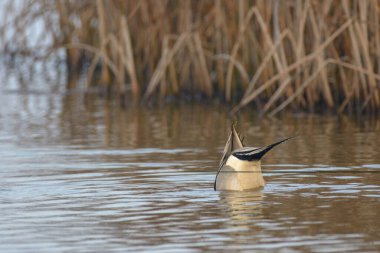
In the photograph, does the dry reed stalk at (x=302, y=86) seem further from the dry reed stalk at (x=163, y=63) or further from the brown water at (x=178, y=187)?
the dry reed stalk at (x=163, y=63)

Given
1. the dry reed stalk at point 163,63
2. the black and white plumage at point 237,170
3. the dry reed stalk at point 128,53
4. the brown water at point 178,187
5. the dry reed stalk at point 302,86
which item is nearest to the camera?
the brown water at point 178,187

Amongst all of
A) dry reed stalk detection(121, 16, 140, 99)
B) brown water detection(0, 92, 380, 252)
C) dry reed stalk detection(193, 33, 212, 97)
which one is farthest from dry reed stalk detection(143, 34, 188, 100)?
brown water detection(0, 92, 380, 252)

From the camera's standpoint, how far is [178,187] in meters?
9.15

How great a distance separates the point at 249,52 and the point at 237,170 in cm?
708

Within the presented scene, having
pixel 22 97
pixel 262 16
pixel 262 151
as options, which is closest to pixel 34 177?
pixel 262 151

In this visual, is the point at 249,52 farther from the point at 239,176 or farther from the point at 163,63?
the point at 239,176

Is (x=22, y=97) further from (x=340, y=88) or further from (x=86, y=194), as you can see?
(x=86, y=194)

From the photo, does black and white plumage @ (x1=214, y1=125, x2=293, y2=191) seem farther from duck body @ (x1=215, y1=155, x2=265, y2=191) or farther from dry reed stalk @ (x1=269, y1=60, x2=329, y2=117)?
dry reed stalk @ (x1=269, y1=60, x2=329, y2=117)

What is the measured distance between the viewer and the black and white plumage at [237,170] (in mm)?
8555

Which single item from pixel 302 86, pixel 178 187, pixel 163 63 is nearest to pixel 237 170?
pixel 178 187

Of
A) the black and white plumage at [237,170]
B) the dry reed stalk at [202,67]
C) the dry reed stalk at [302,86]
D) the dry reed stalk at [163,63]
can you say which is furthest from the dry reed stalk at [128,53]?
the black and white plumage at [237,170]

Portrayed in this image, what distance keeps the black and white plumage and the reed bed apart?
494cm

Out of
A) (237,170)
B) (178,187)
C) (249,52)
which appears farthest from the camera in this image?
(249,52)

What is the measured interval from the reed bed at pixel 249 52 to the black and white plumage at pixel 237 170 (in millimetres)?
4943
